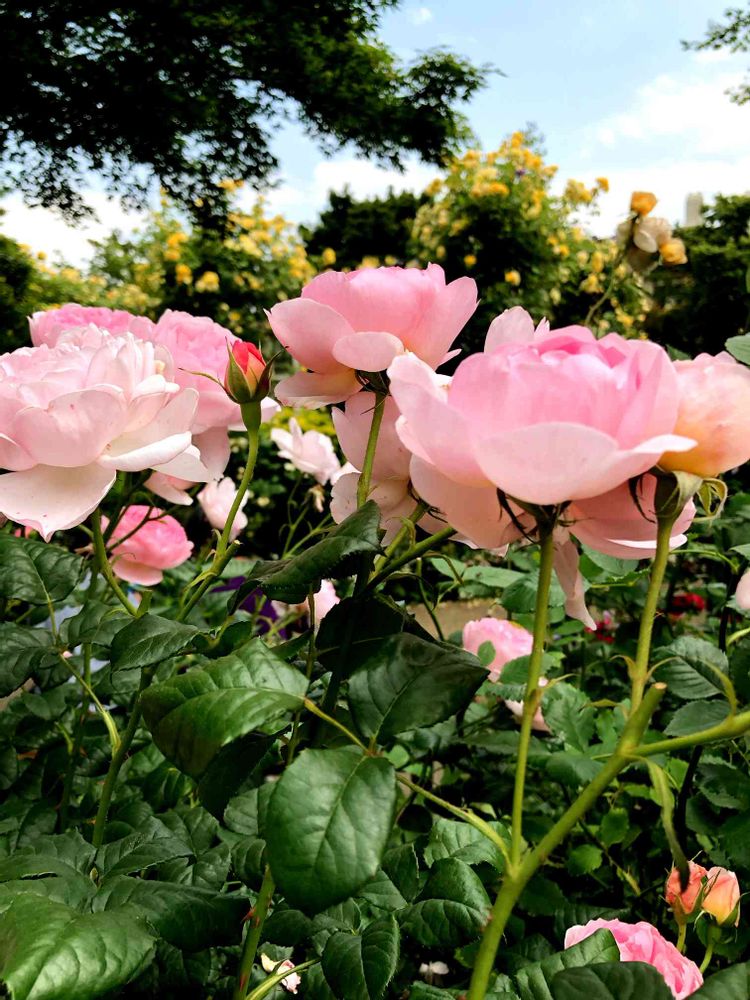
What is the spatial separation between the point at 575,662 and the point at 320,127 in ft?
17.3

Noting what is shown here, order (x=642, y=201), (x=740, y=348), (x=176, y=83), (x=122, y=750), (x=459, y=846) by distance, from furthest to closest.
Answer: (x=176, y=83) → (x=642, y=201) → (x=740, y=348) → (x=459, y=846) → (x=122, y=750)

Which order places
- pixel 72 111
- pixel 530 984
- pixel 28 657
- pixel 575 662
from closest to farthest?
1. pixel 530 984
2. pixel 28 657
3. pixel 575 662
4. pixel 72 111

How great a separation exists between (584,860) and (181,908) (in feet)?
2.00

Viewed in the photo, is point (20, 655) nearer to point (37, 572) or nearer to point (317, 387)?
point (37, 572)

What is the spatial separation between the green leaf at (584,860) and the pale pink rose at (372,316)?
69 centimetres

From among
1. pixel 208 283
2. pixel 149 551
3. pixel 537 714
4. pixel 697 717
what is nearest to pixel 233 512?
pixel 697 717

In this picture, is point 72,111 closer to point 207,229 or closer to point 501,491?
point 207,229

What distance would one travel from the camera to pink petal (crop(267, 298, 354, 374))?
16.3 inches

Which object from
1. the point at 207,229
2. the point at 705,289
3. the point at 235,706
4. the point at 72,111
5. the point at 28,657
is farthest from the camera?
the point at 705,289

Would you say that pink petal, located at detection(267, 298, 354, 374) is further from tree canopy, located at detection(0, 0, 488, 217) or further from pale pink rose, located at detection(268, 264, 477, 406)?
tree canopy, located at detection(0, 0, 488, 217)

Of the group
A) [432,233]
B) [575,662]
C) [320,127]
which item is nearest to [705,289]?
[432,233]

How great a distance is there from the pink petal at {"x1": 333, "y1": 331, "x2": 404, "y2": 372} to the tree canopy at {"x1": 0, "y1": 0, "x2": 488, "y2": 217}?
198 inches

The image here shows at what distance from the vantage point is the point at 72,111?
16.0 feet

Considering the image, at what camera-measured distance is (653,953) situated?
0.53 m
